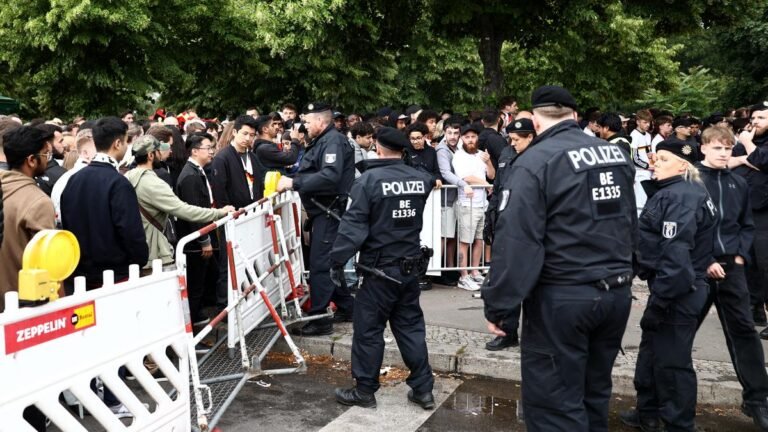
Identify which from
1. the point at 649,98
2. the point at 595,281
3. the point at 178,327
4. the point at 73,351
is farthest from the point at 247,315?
the point at 649,98

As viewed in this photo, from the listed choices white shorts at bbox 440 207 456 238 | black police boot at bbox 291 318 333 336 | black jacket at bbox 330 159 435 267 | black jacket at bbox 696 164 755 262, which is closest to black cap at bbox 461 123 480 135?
white shorts at bbox 440 207 456 238

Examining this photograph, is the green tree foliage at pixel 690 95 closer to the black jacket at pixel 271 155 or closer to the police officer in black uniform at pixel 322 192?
the black jacket at pixel 271 155

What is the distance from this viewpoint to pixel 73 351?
3.56m

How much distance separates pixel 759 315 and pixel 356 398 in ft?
14.8

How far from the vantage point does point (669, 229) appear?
4.84m

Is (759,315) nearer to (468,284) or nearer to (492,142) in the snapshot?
(468,284)

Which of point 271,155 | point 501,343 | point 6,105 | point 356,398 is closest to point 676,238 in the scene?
point 501,343

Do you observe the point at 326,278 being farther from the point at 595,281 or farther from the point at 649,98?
the point at 649,98

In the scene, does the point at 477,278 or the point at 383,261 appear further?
the point at 477,278

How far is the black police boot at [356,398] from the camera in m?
5.70

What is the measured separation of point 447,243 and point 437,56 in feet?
71.3

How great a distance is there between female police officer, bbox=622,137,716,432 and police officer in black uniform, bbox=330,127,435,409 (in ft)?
5.37

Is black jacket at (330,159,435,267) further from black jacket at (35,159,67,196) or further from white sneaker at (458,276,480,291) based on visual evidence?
white sneaker at (458,276,480,291)

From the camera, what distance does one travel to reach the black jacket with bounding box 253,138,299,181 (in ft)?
29.1
